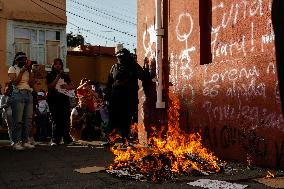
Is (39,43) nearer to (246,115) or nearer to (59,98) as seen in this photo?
(59,98)

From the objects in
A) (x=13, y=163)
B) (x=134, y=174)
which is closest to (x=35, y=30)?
(x=13, y=163)

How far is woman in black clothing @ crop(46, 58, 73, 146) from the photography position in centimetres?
912

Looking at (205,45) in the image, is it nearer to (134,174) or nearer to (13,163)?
(134,174)

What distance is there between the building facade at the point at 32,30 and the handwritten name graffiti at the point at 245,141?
59.4 feet

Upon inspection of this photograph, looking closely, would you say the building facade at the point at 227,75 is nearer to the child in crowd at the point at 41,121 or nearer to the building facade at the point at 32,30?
the child in crowd at the point at 41,121

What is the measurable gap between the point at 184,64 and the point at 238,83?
5.03 ft

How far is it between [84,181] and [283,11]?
9.39 ft

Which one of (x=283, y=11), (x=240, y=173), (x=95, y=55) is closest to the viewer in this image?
(x=283, y=11)

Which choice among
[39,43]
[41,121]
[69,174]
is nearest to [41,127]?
[41,121]

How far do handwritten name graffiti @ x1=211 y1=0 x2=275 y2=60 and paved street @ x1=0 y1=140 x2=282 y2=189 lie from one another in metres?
1.72

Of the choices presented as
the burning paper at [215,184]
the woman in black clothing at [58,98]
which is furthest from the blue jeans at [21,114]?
the burning paper at [215,184]

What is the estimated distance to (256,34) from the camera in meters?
5.73

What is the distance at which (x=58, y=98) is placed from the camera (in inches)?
360

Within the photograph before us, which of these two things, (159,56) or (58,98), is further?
(58,98)
